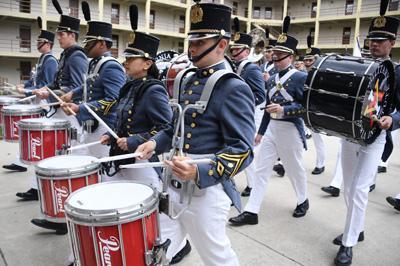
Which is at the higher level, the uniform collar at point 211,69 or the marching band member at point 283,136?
the uniform collar at point 211,69

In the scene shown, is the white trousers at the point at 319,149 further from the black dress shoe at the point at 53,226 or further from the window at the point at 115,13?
the window at the point at 115,13

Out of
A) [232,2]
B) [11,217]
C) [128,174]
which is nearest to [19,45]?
[232,2]

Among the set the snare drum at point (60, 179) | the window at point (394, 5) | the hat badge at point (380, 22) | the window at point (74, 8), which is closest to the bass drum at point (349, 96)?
the hat badge at point (380, 22)

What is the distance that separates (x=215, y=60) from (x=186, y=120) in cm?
41

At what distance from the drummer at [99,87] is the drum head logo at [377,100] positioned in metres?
2.40

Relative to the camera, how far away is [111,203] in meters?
2.11

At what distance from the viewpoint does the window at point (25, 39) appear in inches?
942

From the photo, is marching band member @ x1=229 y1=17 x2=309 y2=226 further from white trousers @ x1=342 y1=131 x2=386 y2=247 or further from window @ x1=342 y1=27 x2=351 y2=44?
window @ x1=342 y1=27 x2=351 y2=44

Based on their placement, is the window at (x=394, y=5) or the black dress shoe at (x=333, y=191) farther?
the window at (x=394, y=5)

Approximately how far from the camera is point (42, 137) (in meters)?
4.13

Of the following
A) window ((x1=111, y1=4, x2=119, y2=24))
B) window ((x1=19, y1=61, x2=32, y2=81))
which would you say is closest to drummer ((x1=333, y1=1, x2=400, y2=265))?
window ((x1=111, y1=4, x2=119, y2=24))

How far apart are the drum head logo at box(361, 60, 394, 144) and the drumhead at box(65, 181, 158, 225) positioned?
1.94 m

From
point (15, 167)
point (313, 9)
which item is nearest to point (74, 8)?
point (313, 9)

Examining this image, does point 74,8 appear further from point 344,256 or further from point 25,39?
point 344,256
